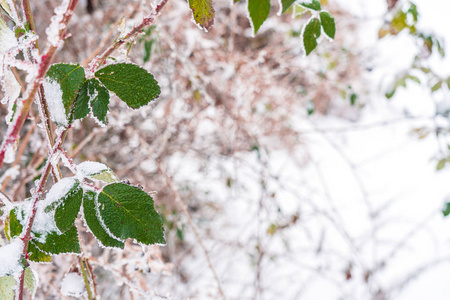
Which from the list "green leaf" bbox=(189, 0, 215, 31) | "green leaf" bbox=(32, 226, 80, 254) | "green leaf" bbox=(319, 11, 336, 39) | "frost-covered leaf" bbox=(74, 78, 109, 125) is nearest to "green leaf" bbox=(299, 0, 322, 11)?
"green leaf" bbox=(319, 11, 336, 39)

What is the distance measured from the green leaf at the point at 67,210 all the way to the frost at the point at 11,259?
0.16ft

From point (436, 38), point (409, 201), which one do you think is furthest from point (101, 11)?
point (409, 201)

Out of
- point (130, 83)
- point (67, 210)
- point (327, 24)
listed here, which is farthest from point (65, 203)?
point (327, 24)

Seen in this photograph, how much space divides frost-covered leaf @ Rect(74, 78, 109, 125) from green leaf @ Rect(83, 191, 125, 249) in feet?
0.24

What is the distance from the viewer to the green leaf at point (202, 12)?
0.30 m

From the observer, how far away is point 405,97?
368 cm

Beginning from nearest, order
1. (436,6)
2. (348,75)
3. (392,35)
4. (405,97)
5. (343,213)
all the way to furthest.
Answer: (392,35), (436,6), (343,213), (348,75), (405,97)

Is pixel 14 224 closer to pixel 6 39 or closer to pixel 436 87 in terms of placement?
pixel 6 39

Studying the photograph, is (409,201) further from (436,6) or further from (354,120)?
(354,120)

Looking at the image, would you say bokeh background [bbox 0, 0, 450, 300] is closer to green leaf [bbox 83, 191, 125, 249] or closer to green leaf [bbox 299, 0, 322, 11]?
green leaf [bbox 299, 0, 322, 11]

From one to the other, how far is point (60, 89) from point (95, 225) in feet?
0.38

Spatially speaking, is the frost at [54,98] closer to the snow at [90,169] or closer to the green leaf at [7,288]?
the snow at [90,169]

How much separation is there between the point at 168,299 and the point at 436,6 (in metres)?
2.32

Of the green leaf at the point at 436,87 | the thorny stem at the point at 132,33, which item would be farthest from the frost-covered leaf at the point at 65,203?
the green leaf at the point at 436,87
